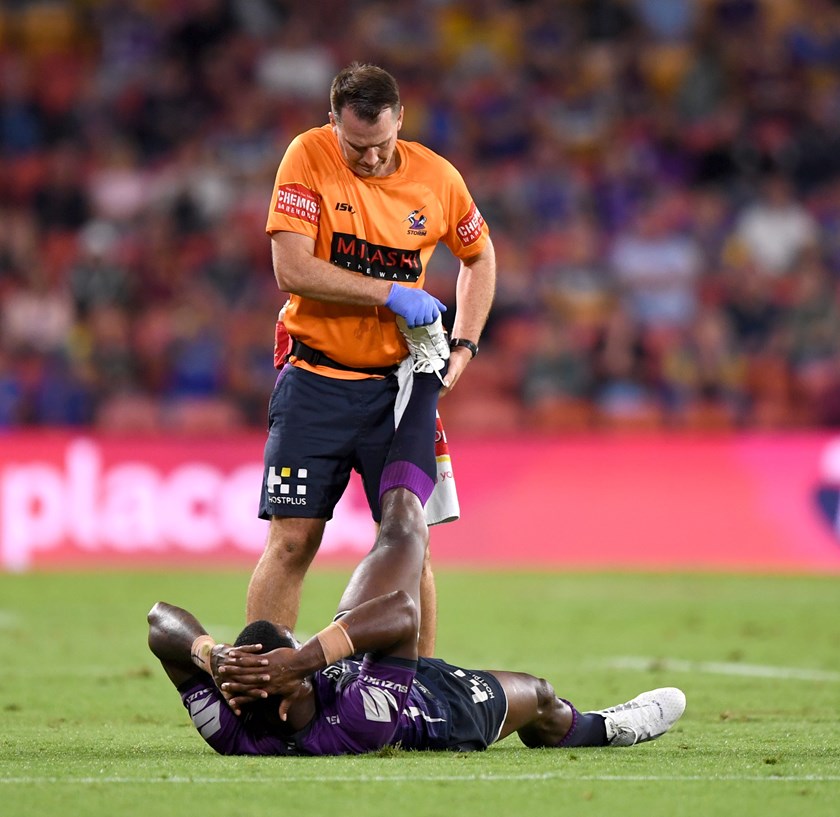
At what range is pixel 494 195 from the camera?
747 inches

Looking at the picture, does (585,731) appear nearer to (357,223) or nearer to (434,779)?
(434,779)

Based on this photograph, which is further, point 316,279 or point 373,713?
point 316,279

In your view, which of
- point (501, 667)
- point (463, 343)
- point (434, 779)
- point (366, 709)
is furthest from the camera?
point (501, 667)

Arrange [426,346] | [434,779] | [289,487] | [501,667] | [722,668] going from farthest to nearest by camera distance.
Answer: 1. [722,668]
2. [501,667]
3. [426,346]
4. [289,487]
5. [434,779]

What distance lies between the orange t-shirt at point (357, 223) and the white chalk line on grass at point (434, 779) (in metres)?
2.21

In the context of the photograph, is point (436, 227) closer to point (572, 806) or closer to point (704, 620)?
point (572, 806)

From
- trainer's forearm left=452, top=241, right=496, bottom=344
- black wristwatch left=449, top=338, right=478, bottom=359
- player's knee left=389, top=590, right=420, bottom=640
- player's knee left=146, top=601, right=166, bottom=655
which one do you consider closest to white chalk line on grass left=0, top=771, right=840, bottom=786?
player's knee left=389, top=590, right=420, bottom=640

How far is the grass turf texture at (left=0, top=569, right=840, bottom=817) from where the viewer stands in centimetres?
481

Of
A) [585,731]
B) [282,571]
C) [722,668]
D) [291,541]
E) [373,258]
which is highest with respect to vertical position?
[373,258]

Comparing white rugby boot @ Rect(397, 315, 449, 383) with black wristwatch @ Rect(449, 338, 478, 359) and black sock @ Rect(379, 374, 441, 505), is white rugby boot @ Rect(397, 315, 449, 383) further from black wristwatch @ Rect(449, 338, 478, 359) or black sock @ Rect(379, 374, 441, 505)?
black wristwatch @ Rect(449, 338, 478, 359)

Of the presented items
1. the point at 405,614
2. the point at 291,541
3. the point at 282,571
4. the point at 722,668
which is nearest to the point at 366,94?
the point at 291,541

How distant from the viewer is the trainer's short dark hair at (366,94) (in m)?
6.50

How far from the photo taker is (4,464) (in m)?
15.4

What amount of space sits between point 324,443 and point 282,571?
22.1 inches
